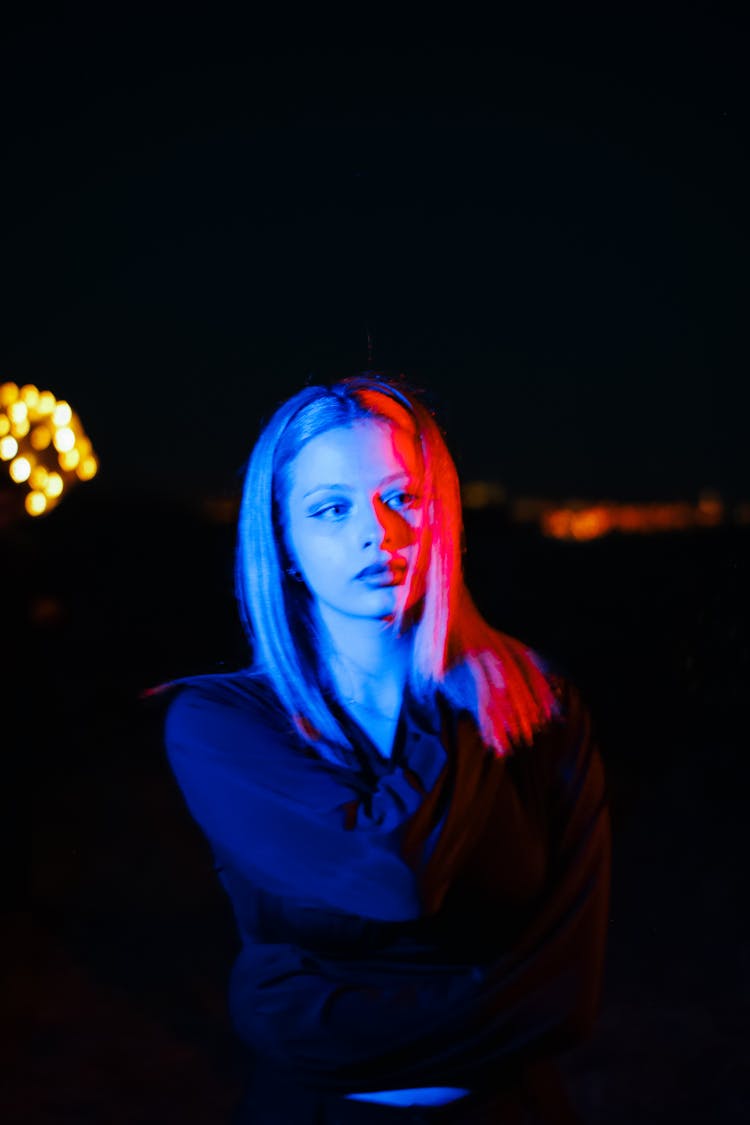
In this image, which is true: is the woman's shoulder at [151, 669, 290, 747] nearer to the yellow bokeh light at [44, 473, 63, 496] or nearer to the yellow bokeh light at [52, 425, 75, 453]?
the yellow bokeh light at [52, 425, 75, 453]

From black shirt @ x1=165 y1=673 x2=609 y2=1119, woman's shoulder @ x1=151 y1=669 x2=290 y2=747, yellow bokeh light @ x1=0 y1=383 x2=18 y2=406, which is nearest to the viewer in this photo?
black shirt @ x1=165 y1=673 x2=609 y2=1119

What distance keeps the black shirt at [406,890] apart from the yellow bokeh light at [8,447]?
547cm

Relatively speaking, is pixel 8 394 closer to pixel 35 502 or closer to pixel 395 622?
pixel 35 502

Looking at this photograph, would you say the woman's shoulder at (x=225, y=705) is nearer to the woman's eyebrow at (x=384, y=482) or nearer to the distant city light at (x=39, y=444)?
the woman's eyebrow at (x=384, y=482)

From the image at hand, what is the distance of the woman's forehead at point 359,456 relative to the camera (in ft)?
4.16

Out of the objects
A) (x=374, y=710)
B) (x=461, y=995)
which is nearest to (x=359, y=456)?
(x=374, y=710)

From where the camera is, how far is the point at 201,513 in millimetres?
9461

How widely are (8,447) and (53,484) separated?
445 millimetres

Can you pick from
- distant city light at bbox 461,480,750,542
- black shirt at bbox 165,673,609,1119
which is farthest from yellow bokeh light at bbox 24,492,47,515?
black shirt at bbox 165,673,609,1119

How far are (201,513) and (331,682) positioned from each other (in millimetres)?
8264

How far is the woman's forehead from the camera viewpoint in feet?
4.16

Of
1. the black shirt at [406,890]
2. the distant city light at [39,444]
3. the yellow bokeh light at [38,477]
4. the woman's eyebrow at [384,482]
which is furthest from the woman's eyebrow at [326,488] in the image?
the yellow bokeh light at [38,477]

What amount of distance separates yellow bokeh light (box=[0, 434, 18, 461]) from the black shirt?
5470 millimetres

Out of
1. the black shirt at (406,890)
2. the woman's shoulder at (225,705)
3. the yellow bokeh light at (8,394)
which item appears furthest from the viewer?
the yellow bokeh light at (8,394)
